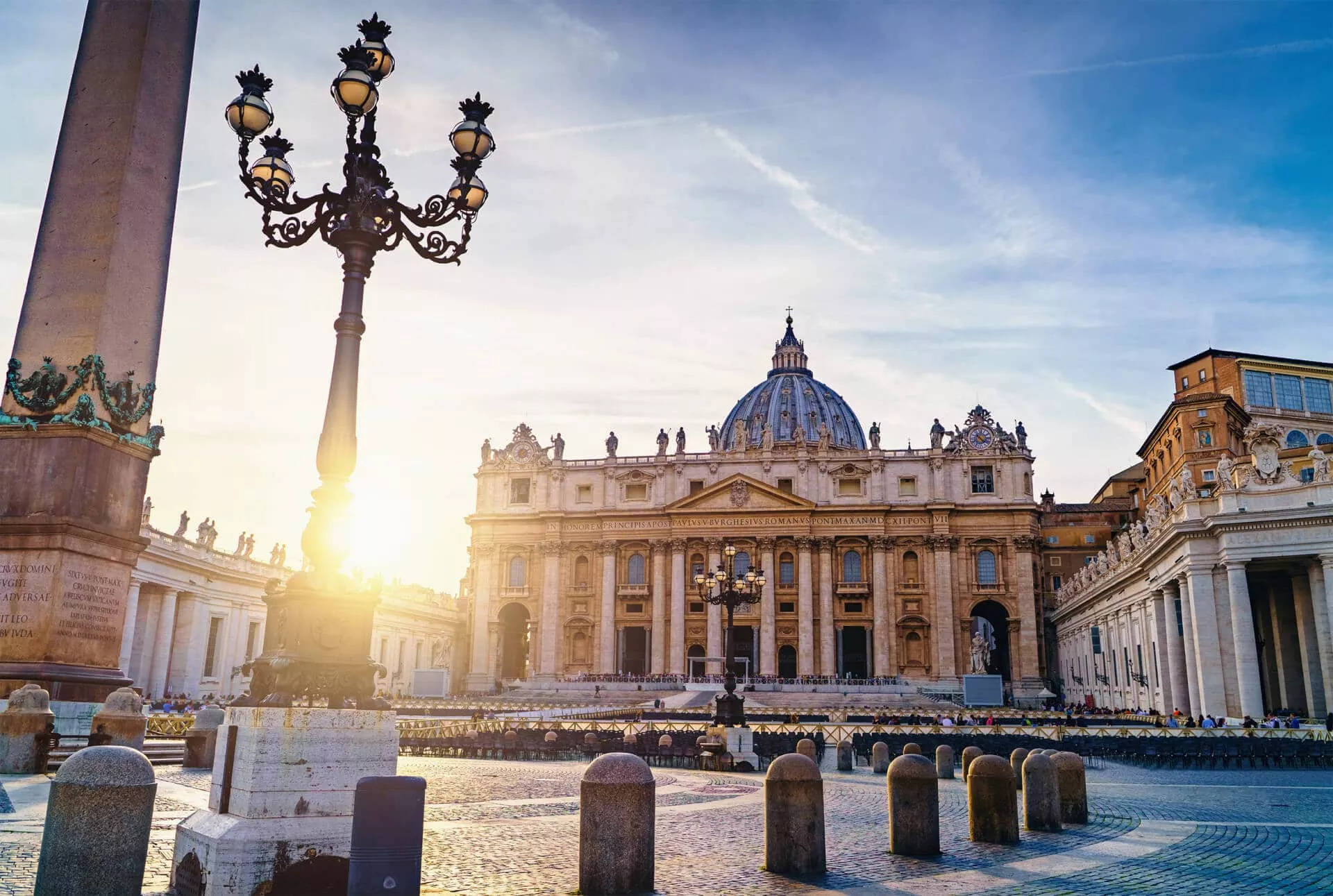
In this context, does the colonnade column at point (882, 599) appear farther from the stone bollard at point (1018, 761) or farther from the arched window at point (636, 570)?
the stone bollard at point (1018, 761)

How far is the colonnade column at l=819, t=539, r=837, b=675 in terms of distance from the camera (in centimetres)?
6738

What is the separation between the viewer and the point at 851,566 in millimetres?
70188

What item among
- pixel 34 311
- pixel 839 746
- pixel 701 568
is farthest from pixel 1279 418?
pixel 34 311

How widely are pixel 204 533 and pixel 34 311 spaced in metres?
36.1

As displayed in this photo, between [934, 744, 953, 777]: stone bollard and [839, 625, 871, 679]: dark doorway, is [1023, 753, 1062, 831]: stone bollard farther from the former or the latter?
[839, 625, 871, 679]: dark doorway

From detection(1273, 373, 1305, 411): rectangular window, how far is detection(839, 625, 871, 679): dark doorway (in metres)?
30.2

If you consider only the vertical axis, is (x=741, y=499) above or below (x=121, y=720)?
above

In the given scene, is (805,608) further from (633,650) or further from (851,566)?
(633,650)

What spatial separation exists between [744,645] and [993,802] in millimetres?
61571

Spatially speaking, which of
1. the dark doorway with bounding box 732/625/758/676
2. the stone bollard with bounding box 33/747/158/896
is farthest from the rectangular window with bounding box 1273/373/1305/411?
the stone bollard with bounding box 33/747/158/896

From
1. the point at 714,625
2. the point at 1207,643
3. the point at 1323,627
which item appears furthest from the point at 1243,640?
the point at 714,625

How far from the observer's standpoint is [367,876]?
234 inches

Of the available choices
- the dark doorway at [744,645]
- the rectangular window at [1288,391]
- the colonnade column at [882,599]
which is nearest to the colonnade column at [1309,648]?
the rectangular window at [1288,391]

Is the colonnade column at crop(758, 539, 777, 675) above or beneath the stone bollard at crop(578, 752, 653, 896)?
above
